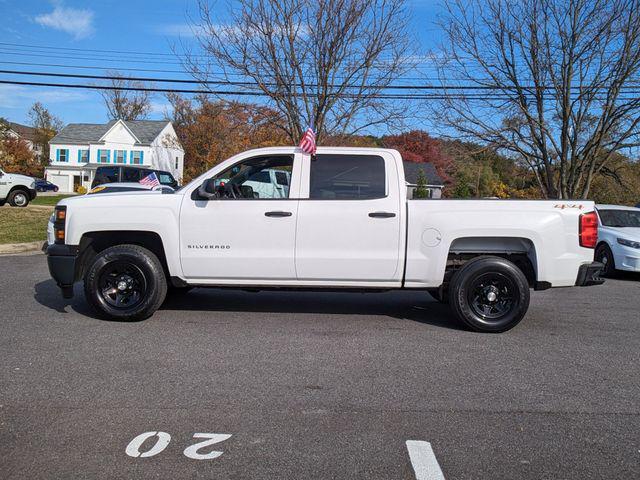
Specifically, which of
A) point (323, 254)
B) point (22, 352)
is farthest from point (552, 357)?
point (22, 352)

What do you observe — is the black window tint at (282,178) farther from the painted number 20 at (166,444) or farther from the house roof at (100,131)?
the house roof at (100,131)

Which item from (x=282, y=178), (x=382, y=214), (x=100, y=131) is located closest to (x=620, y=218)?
(x=382, y=214)

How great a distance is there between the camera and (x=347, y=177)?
6402 mm

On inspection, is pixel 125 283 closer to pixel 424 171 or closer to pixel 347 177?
pixel 347 177

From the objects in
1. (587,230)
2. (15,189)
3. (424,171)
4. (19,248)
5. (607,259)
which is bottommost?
(19,248)

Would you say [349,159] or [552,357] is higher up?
[349,159]

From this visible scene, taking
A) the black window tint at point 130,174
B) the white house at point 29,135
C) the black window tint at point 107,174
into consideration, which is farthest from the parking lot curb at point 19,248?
the white house at point 29,135

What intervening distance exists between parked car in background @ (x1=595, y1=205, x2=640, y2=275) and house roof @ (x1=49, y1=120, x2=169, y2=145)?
49.9 metres

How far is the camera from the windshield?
12.4 metres

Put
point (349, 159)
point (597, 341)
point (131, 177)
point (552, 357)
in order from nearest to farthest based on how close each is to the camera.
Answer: point (552, 357)
point (597, 341)
point (349, 159)
point (131, 177)

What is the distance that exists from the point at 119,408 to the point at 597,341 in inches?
193

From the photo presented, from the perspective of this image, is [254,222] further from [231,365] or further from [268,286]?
[231,365]

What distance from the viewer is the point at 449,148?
795 inches

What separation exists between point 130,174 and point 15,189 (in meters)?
4.33
